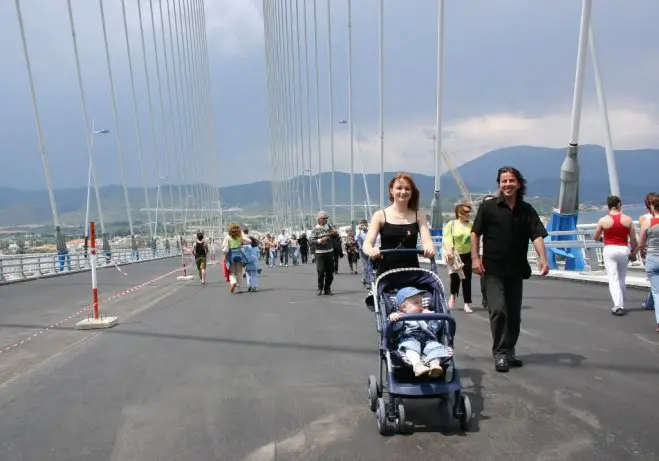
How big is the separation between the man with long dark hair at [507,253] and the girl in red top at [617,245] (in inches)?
134

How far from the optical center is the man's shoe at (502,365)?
5.89 m

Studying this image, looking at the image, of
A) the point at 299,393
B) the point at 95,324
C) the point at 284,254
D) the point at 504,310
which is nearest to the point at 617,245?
the point at 504,310

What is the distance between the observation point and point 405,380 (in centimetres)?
459

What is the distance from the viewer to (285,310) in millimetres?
11430

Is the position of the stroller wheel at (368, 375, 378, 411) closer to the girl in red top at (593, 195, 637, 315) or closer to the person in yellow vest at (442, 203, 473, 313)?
the girl in red top at (593, 195, 637, 315)

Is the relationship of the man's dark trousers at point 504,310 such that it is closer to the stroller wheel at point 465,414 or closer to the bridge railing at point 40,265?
the stroller wheel at point 465,414

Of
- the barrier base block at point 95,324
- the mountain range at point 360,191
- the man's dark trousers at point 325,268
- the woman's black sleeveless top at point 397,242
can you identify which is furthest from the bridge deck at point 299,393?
the mountain range at point 360,191

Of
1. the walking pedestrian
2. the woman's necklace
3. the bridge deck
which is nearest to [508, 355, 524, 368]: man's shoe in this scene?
the bridge deck

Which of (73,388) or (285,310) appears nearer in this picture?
(73,388)

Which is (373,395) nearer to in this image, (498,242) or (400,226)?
(400,226)

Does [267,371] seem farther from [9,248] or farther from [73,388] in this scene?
[9,248]

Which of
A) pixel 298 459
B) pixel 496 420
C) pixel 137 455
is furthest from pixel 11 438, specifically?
pixel 496 420

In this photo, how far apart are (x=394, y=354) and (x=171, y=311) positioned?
803 cm

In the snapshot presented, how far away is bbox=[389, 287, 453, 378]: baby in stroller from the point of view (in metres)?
4.31
